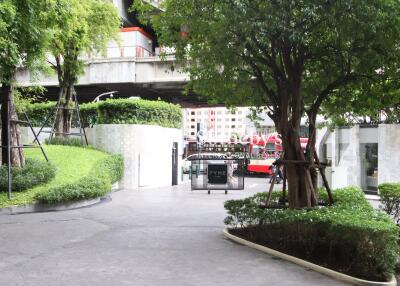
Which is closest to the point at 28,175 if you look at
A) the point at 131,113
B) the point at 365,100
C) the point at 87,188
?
the point at 87,188

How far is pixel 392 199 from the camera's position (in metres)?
10.5

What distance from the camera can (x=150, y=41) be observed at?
3288cm

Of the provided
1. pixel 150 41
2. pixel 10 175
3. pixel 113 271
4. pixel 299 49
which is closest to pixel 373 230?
pixel 113 271

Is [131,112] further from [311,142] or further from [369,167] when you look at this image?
[311,142]

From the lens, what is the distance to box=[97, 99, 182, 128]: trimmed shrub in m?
21.6

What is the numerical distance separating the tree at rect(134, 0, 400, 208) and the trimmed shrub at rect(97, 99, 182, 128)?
10.5m

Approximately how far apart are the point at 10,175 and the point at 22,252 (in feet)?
20.1

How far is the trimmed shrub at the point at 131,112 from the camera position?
21.6m

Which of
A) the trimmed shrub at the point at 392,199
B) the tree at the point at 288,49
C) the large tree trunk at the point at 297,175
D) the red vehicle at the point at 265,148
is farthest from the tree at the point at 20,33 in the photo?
the red vehicle at the point at 265,148

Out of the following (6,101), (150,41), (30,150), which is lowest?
(30,150)

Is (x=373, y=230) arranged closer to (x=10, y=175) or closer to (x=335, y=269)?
(x=335, y=269)

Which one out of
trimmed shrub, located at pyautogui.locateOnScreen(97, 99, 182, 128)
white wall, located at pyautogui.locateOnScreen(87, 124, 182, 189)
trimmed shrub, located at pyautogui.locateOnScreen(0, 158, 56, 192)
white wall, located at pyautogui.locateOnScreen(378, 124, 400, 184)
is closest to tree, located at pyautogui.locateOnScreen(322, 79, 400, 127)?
white wall, located at pyautogui.locateOnScreen(378, 124, 400, 184)

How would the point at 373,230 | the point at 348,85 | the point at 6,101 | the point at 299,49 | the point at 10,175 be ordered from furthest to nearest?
the point at 6,101, the point at 10,175, the point at 348,85, the point at 299,49, the point at 373,230

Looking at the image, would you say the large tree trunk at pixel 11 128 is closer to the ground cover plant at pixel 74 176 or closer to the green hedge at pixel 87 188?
the ground cover plant at pixel 74 176
